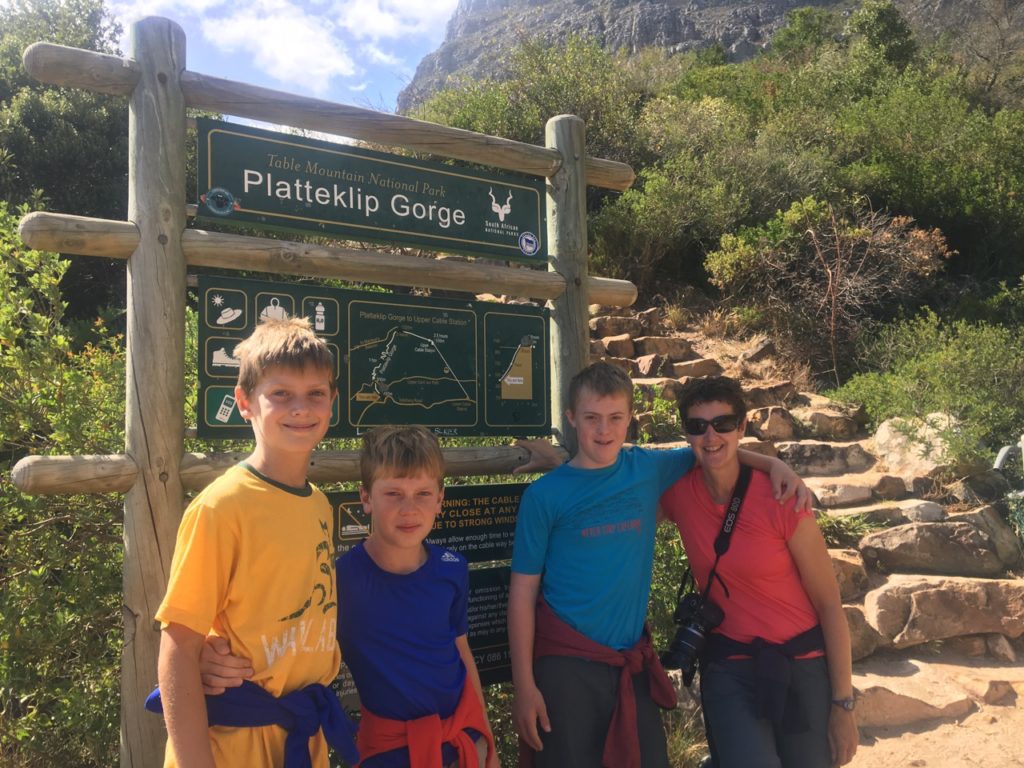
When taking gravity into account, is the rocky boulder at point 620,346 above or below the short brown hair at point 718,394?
above

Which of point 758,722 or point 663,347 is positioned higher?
point 663,347

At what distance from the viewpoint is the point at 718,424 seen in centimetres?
262

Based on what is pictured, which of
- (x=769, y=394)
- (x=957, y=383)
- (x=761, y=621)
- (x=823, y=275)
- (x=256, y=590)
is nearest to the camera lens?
(x=256, y=590)

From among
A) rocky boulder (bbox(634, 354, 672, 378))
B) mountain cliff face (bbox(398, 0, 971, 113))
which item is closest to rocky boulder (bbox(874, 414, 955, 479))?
rocky boulder (bbox(634, 354, 672, 378))

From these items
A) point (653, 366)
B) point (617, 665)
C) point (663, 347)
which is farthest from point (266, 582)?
point (663, 347)

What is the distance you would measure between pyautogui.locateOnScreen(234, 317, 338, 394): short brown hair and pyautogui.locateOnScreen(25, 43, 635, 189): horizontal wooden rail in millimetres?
1135

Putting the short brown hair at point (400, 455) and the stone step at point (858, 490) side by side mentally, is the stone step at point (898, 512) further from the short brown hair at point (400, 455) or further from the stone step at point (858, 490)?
the short brown hair at point (400, 455)

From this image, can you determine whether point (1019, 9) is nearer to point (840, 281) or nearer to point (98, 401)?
point (840, 281)

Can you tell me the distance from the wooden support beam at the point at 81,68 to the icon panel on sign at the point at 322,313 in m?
0.93

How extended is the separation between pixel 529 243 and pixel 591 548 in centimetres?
158

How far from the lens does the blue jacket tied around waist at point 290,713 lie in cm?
168

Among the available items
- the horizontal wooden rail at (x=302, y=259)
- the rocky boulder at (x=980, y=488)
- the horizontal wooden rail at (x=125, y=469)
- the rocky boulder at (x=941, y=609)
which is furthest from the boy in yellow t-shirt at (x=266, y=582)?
the rocky boulder at (x=980, y=488)

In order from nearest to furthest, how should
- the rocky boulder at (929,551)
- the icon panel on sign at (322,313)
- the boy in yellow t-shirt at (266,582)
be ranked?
the boy in yellow t-shirt at (266,582) → the icon panel on sign at (322,313) → the rocky boulder at (929,551)

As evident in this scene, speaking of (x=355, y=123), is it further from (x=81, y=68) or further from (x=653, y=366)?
(x=653, y=366)
